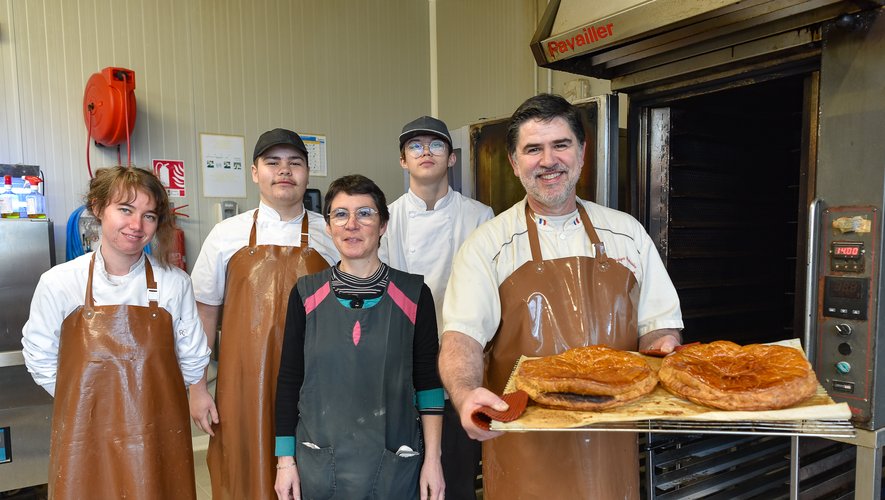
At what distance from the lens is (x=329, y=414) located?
5.45 ft

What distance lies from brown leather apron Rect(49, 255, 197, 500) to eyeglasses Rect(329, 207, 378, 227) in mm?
716

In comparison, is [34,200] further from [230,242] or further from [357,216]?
[357,216]

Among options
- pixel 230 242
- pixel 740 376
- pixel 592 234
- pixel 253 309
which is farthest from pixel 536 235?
pixel 230 242

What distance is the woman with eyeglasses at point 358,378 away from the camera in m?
1.63

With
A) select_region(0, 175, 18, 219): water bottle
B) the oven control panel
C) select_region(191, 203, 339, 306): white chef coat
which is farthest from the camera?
select_region(0, 175, 18, 219): water bottle

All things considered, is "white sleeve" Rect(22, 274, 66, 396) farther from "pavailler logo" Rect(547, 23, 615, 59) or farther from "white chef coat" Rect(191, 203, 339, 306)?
"pavailler logo" Rect(547, 23, 615, 59)

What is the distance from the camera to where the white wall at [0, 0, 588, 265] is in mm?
3695

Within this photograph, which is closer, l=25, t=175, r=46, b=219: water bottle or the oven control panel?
the oven control panel

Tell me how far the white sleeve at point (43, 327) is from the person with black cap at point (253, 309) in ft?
1.61

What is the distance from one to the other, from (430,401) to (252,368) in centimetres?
77

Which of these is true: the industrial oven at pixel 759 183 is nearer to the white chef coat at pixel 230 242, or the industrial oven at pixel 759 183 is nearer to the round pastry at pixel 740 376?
the round pastry at pixel 740 376

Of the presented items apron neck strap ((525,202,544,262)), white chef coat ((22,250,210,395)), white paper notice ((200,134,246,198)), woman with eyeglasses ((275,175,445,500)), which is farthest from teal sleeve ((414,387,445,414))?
white paper notice ((200,134,246,198))

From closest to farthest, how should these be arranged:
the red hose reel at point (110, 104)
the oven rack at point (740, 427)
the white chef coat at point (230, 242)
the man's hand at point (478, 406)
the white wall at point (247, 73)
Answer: the oven rack at point (740, 427), the man's hand at point (478, 406), the white chef coat at point (230, 242), the red hose reel at point (110, 104), the white wall at point (247, 73)

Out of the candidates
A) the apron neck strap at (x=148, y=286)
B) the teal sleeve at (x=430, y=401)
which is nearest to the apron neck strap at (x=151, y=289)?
the apron neck strap at (x=148, y=286)
